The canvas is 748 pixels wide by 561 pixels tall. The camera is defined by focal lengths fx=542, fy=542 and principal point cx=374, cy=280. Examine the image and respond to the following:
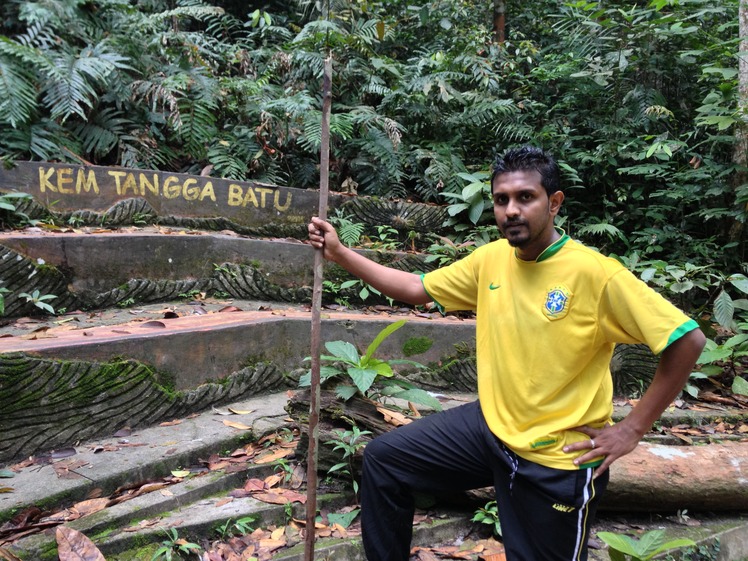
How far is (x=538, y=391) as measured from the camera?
6.26ft

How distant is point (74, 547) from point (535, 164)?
2.24 m

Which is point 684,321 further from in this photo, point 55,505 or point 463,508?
point 55,505

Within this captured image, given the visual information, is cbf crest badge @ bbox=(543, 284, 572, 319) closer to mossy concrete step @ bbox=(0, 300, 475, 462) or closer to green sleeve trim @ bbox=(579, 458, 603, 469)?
green sleeve trim @ bbox=(579, 458, 603, 469)

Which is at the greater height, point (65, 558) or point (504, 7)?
point (504, 7)

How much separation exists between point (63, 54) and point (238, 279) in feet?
10.6

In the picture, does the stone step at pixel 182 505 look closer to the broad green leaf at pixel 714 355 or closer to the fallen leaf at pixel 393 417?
the fallen leaf at pixel 393 417

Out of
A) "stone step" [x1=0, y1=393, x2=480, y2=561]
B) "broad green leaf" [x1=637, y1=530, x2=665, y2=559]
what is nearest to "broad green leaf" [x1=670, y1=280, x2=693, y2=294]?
"broad green leaf" [x1=637, y1=530, x2=665, y2=559]

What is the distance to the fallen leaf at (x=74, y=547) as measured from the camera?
2.04m

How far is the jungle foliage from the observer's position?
5.54 metres

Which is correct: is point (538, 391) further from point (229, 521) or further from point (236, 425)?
point (236, 425)

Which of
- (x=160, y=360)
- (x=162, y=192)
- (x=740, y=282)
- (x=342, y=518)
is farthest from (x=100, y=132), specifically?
(x=740, y=282)

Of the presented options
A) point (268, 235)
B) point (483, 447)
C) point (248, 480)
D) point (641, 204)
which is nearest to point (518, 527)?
point (483, 447)

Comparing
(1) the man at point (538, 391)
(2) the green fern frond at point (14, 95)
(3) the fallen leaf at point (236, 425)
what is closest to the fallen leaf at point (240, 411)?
(3) the fallen leaf at point (236, 425)

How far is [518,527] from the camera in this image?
1909 millimetres
